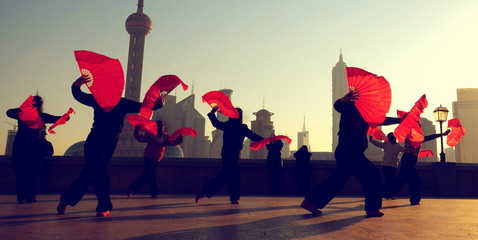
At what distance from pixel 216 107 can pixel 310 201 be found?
262 centimetres

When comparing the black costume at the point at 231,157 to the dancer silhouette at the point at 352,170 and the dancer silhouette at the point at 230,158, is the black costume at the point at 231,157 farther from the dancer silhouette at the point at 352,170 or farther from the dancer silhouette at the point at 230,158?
the dancer silhouette at the point at 352,170

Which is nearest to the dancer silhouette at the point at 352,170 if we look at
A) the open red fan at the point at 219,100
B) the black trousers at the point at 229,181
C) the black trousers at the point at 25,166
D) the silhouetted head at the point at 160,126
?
the black trousers at the point at 229,181

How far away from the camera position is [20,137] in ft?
22.1

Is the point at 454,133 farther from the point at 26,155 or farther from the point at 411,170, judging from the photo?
the point at 26,155

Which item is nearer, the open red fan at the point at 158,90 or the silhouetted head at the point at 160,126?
the open red fan at the point at 158,90

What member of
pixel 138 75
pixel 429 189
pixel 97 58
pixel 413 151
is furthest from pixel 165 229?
pixel 138 75

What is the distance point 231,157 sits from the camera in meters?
7.15

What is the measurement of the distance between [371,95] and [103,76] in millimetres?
3637

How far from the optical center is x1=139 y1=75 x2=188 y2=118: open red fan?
211 inches

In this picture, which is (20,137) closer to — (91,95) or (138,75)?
(91,95)

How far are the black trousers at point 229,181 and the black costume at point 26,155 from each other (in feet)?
9.66

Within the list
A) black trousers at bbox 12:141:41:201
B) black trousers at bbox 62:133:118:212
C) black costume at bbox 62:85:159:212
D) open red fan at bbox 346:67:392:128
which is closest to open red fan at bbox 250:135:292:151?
open red fan at bbox 346:67:392:128

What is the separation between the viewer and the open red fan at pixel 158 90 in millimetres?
5355

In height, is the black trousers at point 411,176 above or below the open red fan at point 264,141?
below
